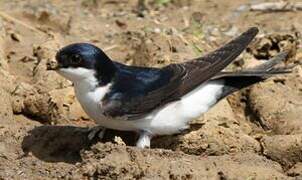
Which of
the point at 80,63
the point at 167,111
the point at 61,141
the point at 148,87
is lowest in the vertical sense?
the point at 61,141

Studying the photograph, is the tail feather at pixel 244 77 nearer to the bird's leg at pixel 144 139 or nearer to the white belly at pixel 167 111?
the white belly at pixel 167 111

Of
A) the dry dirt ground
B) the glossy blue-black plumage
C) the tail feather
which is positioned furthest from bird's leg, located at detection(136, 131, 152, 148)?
the tail feather

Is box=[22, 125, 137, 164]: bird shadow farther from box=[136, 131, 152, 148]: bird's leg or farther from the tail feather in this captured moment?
the tail feather

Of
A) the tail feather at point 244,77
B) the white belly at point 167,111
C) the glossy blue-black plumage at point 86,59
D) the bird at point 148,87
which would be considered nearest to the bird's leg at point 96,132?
the bird at point 148,87

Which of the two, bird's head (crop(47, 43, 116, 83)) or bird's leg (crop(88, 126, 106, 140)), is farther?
bird's leg (crop(88, 126, 106, 140))

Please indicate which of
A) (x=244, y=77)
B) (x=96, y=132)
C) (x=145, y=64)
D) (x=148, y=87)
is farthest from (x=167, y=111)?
(x=145, y=64)

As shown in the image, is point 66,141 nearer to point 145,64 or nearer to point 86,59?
point 86,59

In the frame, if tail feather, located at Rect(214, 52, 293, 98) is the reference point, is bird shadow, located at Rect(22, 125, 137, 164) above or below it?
below
